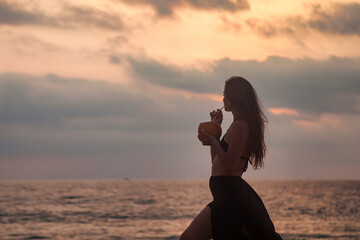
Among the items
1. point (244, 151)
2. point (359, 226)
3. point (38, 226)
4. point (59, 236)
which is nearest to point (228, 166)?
point (244, 151)

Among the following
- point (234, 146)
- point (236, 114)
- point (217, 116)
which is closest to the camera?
point (234, 146)

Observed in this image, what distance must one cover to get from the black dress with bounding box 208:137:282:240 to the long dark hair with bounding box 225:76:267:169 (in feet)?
1.06

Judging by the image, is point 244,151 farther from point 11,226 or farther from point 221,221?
point 11,226

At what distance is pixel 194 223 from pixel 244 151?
2.91 ft

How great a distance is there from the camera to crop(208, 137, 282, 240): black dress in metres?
5.27

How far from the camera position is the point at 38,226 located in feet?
118

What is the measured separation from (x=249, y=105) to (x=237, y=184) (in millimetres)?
799

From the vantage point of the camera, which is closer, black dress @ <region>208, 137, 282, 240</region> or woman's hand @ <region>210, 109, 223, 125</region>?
black dress @ <region>208, 137, 282, 240</region>

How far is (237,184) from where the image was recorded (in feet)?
17.2

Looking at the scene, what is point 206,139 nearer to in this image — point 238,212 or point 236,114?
point 236,114

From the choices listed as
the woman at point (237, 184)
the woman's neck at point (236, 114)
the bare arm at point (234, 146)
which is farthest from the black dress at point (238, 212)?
the woman's neck at point (236, 114)

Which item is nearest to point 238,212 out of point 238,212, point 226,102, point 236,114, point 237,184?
point 238,212

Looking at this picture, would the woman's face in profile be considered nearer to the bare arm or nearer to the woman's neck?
the woman's neck

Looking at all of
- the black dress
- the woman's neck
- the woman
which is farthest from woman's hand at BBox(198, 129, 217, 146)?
the woman's neck
